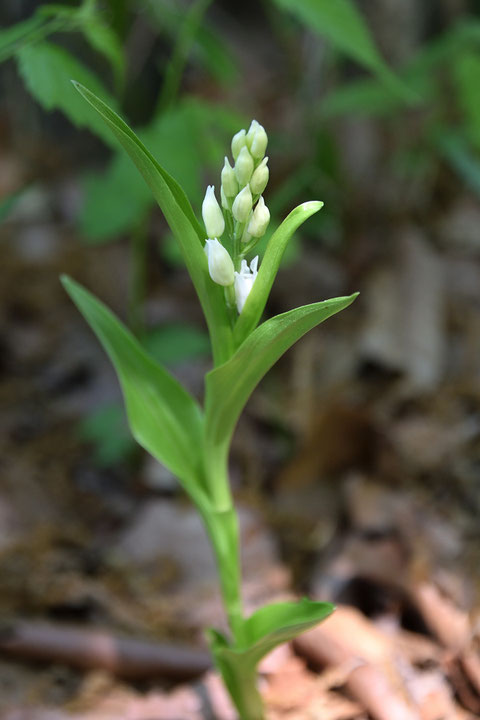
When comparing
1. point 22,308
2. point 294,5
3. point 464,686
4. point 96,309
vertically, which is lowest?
point 464,686

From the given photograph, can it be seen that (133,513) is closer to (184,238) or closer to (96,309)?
(96,309)

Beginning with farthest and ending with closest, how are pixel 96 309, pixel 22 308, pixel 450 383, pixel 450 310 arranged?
1. pixel 22 308
2. pixel 450 310
3. pixel 450 383
4. pixel 96 309

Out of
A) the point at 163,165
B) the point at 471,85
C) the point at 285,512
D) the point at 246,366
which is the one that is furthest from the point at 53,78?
the point at 471,85

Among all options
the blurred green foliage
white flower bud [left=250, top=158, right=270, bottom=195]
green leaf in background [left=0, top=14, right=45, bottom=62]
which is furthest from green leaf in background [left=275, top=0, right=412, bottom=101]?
white flower bud [left=250, top=158, right=270, bottom=195]

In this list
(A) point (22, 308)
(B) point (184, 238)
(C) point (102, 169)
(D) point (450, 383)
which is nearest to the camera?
(B) point (184, 238)

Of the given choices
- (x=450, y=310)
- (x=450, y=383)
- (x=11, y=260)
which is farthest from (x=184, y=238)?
(x=11, y=260)

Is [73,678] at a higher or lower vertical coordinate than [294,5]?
lower

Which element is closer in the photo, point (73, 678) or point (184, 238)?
point (184, 238)
